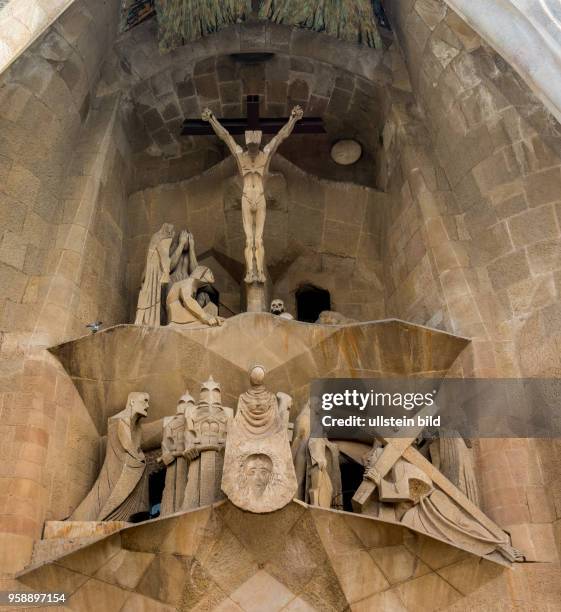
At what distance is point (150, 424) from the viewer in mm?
9078

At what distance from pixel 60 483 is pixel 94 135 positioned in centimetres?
397

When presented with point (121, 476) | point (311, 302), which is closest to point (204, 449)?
point (121, 476)

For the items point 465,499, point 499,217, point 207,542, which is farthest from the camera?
point 499,217

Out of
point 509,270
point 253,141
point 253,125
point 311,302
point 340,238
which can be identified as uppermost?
point 253,125

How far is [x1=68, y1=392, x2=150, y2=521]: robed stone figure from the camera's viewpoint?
327 inches

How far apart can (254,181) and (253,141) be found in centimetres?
44

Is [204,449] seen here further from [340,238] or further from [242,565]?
[340,238]

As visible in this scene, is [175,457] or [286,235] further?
[286,235]

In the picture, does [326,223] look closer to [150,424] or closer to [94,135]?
[94,135]

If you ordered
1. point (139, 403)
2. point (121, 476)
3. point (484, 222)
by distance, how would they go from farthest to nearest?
1. point (484, 222)
2. point (139, 403)
3. point (121, 476)

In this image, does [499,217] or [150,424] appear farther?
[499,217]

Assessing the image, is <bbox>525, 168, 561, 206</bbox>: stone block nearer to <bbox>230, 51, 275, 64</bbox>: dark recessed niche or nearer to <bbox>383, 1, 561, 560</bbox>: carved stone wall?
<bbox>383, 1, 561, 560</bbox>: carved stone wall

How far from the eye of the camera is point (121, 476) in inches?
333

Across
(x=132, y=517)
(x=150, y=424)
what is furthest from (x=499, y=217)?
(x=132, y=517)
